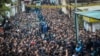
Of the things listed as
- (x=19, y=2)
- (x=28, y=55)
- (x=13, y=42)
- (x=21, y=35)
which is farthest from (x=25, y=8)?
(x=28, y=55)

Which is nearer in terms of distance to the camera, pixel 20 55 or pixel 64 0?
pixel 20 55

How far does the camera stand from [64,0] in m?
75.1

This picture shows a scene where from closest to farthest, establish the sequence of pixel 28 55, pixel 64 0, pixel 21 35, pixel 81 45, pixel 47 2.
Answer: pixel 28 55, pixel 81 45, pixel 21 35, pixel 64 0, pixel 47 2

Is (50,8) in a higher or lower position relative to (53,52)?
lower

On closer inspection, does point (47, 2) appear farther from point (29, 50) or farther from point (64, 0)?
point (29, 50)

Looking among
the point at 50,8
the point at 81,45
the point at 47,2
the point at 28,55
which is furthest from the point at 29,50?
the point at 47,2

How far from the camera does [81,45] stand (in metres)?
28.6

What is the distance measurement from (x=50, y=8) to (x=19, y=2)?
13.2 metres

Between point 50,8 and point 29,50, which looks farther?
point 50,8

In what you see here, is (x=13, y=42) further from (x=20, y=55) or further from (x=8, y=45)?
(x=20, y=55)

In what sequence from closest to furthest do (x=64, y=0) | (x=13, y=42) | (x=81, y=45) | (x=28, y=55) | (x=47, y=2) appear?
(x=28, y=55) < (x=81, y=45) < (x=13, y=42) < (x=64, y=0) < (x=47, y=2)

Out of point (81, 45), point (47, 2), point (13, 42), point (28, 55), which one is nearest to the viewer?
point (28, 55)

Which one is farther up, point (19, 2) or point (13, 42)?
point (13, 42)

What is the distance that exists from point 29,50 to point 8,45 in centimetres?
277
